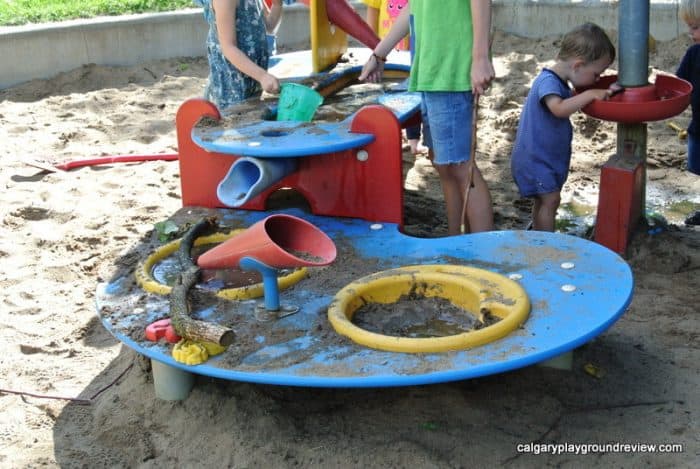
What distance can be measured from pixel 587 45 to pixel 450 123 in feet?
2.00

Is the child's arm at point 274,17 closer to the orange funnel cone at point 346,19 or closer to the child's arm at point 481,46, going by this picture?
the orange funnel cone at point 346,19

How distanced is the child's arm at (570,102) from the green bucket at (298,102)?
2.78ft

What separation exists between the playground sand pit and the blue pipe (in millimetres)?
593

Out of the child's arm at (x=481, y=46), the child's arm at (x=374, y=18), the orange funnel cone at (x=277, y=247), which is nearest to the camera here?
the orange funnel cone at (x=277, y=247)

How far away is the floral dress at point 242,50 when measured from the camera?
3723 millimetres

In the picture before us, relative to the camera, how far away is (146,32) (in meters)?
6.49

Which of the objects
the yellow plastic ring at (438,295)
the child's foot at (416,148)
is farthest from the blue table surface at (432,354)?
the child's foot at (416,148)

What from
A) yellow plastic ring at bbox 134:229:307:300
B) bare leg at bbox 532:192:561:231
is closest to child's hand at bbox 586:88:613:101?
bare leg at bbox 532:192:561:231

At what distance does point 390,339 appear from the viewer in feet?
7.66

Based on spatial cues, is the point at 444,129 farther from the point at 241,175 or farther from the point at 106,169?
the point at 106,169

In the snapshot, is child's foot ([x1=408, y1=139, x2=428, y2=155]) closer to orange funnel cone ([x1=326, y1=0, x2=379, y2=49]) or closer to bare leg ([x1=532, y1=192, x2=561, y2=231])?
orange funnel cone ([x1=326, y1=0, x2=379, y2=49])

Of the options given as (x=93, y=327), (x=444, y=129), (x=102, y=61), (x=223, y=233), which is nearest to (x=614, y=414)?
(x=444, y=129)

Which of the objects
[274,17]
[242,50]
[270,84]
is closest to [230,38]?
[242,50]

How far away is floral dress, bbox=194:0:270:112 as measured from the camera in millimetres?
3723
